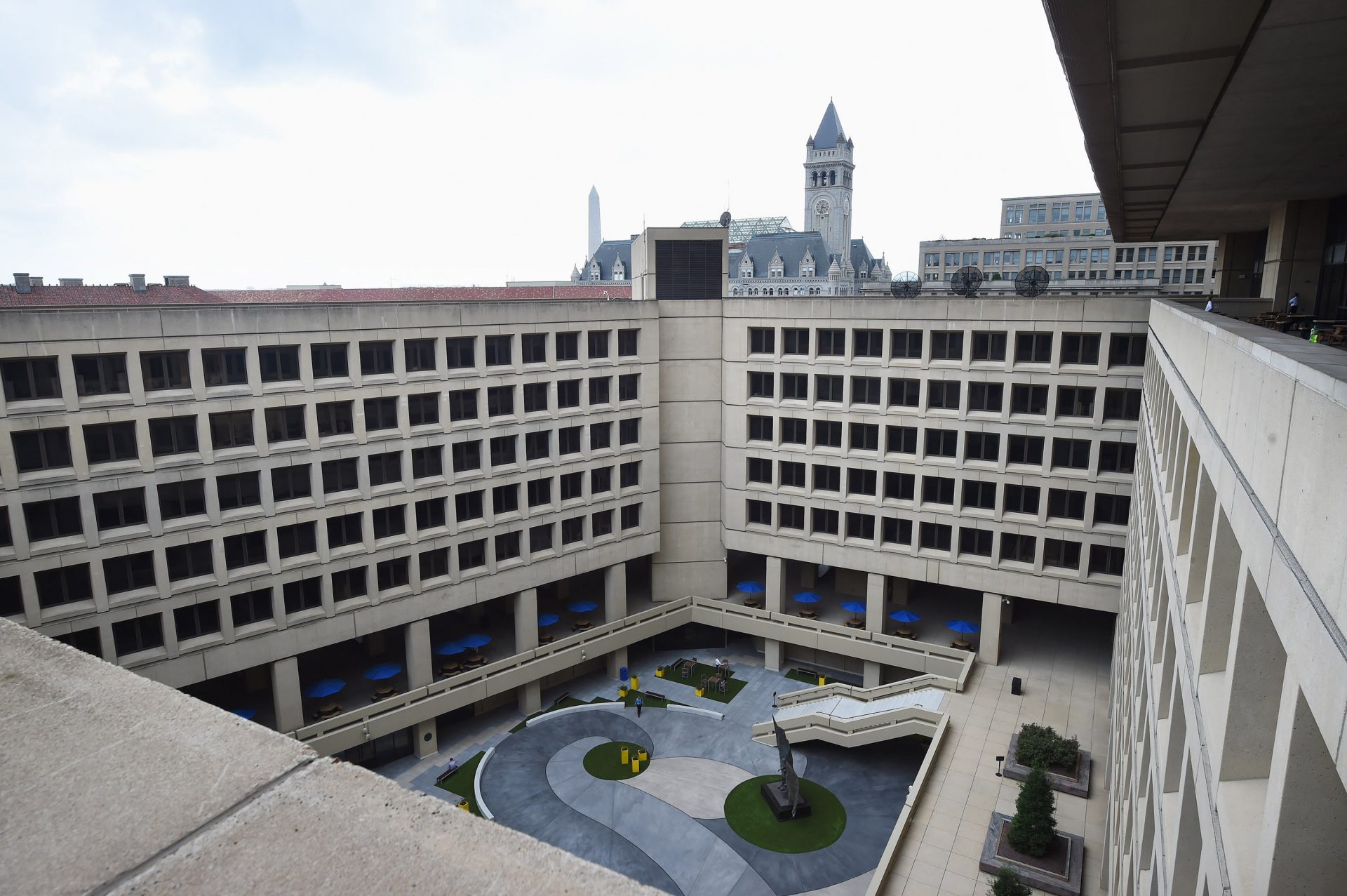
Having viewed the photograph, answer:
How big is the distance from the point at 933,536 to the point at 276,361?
33042 millimetres

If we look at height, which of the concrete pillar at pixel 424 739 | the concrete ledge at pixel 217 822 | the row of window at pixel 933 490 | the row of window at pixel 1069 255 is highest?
the row of window at pixel 1069 255

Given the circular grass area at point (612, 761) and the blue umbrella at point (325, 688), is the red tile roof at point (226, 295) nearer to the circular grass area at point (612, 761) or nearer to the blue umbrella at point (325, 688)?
the blue umbrella at point (325, 688)

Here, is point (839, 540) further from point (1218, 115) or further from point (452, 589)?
point (1218, 115)

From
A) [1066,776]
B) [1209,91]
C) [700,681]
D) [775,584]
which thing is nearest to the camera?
[1209,91]

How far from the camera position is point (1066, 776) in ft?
106

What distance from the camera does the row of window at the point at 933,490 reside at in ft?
132

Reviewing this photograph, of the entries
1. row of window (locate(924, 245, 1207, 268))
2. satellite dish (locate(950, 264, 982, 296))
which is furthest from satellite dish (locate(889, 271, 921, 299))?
row of window (locate(924, 245, 1207, 268))

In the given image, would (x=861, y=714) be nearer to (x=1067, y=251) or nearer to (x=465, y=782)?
(x=465, y=782)

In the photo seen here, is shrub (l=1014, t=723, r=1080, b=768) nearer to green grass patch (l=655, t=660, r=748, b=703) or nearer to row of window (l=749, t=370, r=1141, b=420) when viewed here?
row of window (l=749, t=370, r=1141, b=420)

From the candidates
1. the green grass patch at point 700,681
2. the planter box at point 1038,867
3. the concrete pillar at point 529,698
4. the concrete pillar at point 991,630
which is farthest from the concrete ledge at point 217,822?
the green grass patch at point 700,681

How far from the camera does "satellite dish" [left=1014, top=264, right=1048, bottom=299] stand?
43.1 m

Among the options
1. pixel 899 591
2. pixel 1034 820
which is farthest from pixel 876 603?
pixel 1034 820

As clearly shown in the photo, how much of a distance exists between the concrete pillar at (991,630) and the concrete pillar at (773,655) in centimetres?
1147

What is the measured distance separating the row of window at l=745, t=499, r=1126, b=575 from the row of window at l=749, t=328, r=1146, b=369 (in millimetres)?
8744
